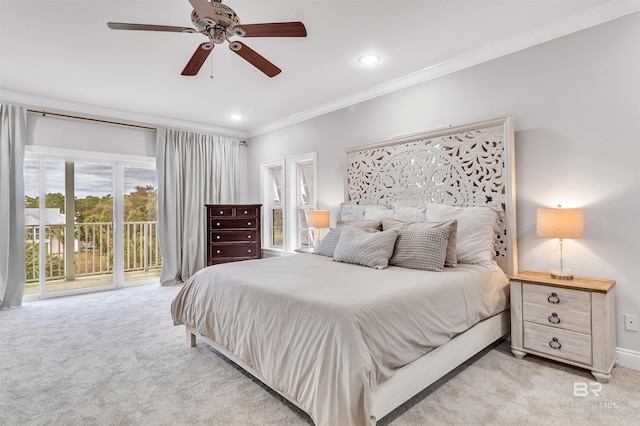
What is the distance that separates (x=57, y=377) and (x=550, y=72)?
4.37m

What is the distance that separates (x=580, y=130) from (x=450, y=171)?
101 cm

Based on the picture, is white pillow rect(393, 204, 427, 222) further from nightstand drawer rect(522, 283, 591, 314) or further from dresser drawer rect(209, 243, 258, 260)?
dresser drawer rect(209, 243, 258, 260)

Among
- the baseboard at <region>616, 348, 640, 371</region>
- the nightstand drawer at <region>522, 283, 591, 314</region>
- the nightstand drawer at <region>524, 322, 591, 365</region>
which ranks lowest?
the baseboard at <region>616, 348, 640, 371</region>

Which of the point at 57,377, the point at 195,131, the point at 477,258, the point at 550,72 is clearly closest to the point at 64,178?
the point at 195,131

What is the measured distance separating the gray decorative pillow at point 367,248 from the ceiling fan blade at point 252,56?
1.53 metres

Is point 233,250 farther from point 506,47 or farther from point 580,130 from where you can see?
point 580,130

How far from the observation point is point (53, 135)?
14.0 ft

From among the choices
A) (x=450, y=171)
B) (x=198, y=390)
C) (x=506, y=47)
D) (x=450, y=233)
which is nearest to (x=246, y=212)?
(x=450, y=171)

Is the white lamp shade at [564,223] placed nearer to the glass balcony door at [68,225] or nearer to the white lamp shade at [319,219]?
the white lamp shade at [319,219]

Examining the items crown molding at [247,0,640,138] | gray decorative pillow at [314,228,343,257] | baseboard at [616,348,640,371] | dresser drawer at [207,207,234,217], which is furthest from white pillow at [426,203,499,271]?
dresser drawer at [207,207,234,217]

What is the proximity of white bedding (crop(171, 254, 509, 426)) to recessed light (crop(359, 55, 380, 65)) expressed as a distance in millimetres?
1976

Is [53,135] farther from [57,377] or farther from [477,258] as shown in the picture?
[477,258]

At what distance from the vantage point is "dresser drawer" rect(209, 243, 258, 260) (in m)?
4.90

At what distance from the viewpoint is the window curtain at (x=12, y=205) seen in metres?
3.82
